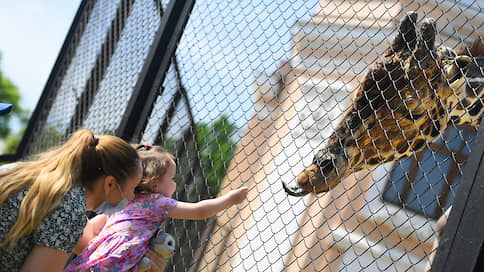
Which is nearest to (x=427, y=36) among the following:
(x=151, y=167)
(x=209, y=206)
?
(x=209, y=206)

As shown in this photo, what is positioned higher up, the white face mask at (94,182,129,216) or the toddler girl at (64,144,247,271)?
the white face mask at (94,182,129,216)

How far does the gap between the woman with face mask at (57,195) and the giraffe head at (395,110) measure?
768mm

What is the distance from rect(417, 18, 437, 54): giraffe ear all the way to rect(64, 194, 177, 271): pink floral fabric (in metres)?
1.13

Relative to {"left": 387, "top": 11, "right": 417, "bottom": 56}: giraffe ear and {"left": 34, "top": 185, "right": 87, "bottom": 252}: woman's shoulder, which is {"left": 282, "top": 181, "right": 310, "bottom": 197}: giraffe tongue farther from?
{"left": 34, "top": 185, "right": 87, "bottom": 252}: woman's shoulder

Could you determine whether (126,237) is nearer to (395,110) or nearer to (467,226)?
(395,110)

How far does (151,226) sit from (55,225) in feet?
2.21

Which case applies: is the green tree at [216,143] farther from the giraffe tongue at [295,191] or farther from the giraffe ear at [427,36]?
the giraffe ear at [427,36]

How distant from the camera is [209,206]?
238 cm

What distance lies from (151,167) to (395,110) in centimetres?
100

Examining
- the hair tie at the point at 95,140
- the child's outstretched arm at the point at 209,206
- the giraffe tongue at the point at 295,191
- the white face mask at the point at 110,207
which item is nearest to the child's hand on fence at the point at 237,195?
the child's outstretched arm at the point at 209,206

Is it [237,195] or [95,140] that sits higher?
[95,140]

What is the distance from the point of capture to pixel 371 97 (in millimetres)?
2471

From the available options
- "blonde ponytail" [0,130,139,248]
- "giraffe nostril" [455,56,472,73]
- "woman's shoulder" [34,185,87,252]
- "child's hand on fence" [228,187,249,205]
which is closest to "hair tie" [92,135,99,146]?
"blonde ponytail" [0,130,139,248]

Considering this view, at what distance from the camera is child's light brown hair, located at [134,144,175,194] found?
246cm
